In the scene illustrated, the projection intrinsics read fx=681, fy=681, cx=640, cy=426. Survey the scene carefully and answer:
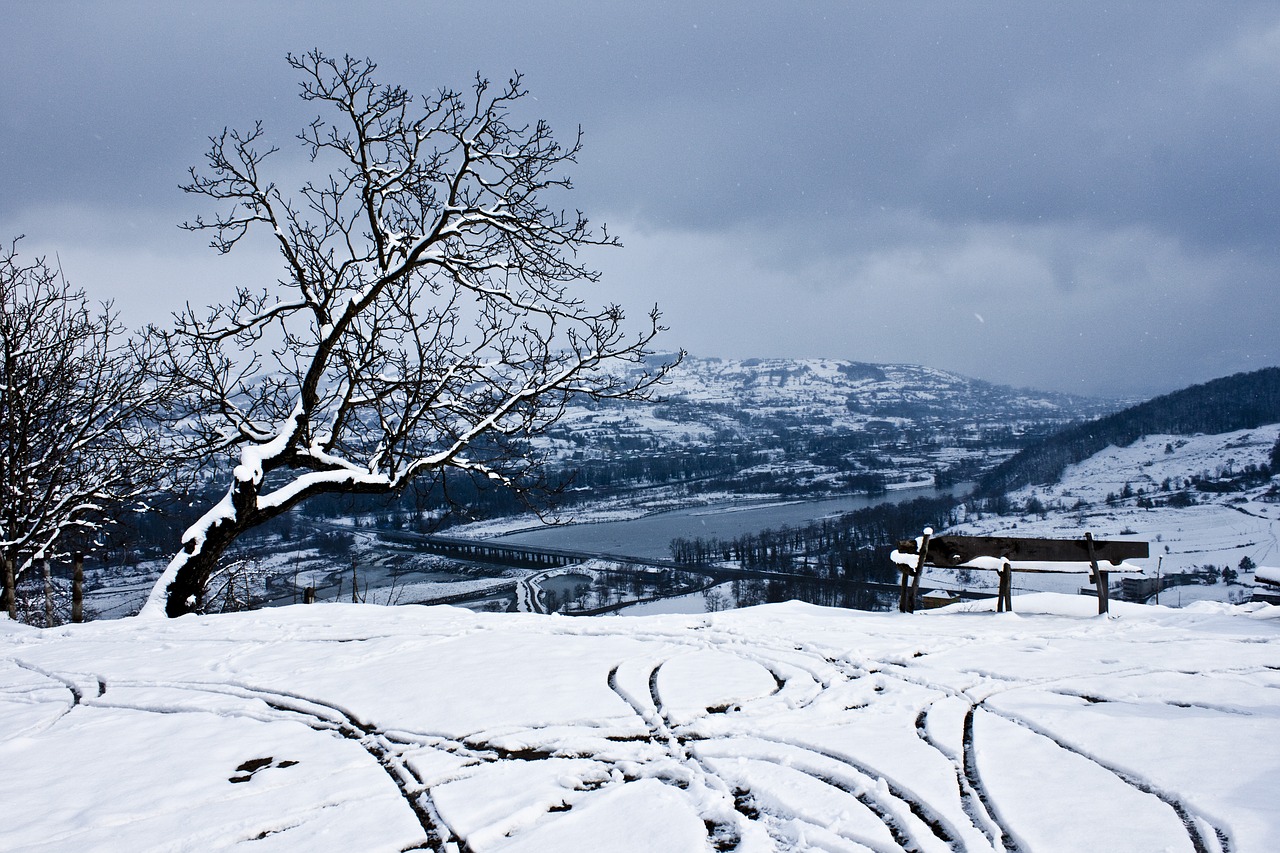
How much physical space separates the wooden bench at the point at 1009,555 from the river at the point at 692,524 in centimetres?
7689

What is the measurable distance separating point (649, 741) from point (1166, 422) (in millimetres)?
212712

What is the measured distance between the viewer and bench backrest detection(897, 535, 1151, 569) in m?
9.20

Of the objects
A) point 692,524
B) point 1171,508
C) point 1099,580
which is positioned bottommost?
point 1171,508

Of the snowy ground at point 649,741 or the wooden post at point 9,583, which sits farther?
the wooden post at point 9,583

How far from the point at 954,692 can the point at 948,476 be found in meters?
171

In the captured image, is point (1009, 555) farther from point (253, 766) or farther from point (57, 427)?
point (57, 427)

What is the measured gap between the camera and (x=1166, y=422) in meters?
171

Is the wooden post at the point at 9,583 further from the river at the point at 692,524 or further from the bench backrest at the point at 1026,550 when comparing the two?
the river at the point at 692,524

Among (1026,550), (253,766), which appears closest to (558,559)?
(1026,550)

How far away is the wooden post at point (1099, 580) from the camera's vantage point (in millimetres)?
8625

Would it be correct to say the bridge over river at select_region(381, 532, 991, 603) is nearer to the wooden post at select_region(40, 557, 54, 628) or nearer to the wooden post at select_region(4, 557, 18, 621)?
the wooden post at select_region(40, 557, 54, 628)

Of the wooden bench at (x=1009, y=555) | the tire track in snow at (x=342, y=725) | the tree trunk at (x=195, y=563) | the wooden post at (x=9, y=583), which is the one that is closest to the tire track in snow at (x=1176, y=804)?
the tire track in snow at (x=342, y=725)

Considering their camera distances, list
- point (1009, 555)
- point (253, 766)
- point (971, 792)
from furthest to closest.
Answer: point (1009, 555)
point (253, 766)
point (971, 792)

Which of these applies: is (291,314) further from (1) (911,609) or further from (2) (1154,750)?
(2) (1154,750)
